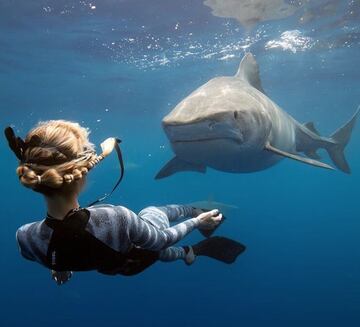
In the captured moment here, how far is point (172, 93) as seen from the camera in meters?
30.2

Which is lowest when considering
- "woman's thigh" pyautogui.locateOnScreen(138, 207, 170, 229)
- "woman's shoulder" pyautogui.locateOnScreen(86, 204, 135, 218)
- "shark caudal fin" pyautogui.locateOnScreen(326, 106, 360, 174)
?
"shark caudal fin" pyautogui.locateOnScreen(326, 106, 360, 174)

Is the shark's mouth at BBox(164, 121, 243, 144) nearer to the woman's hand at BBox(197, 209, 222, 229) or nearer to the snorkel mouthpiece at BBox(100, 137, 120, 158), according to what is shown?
the woman's hand at BBox(197, 209, 222, 229)

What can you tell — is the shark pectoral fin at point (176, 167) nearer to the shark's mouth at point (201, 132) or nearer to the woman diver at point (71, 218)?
the shark's mouth at point (201, 132)

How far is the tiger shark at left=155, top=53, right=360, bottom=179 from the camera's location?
5.42 meters

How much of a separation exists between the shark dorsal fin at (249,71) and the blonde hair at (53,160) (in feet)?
22.6

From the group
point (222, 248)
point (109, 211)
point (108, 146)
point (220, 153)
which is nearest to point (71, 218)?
point (109, 211)

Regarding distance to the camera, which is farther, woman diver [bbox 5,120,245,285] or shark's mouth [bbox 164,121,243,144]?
shark's mouth [bbox 164,121,243,144]

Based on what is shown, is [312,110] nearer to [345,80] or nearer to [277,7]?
[345,80]

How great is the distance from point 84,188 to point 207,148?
Answer: 308 centimetres

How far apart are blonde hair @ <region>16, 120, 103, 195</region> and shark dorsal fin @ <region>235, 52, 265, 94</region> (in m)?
6.87

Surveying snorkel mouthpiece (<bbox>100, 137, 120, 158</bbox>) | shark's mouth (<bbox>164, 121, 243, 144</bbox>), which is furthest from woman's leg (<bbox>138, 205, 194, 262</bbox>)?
snorkel mouthpiece (<bbox>100, 137, 120, 158</bbox>)

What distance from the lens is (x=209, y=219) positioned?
4348mm

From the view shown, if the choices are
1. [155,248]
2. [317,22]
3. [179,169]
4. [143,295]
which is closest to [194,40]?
[317,22]

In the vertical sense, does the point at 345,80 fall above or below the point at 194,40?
below
